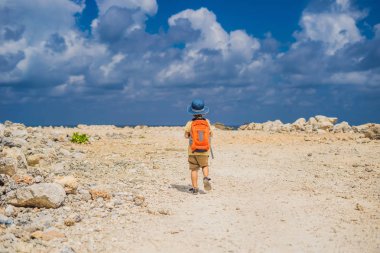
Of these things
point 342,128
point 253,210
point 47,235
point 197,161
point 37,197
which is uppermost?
point 342,128

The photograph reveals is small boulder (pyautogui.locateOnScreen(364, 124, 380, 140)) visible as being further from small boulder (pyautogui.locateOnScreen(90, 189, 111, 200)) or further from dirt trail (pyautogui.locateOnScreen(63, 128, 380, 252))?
small boulder (pyautogui.locateOnScreen(90, 189, 111, 200))

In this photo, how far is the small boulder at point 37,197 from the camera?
7.98 meters

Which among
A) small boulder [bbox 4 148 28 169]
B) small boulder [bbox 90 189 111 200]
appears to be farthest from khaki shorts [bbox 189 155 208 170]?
small boulder [bbox 4 148 28 169]

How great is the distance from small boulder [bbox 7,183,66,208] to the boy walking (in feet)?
10.3

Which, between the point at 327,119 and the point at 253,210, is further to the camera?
the point at 327,119

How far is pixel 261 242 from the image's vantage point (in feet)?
22.2

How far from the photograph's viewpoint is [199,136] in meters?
10.0

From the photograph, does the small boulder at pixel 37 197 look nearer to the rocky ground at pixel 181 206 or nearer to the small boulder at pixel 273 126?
the rocky ground at pixel 181 206

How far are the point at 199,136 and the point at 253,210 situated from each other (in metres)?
2.26

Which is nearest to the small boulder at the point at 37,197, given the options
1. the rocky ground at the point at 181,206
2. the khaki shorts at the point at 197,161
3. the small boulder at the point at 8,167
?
the rocky ground at the point at 181,206

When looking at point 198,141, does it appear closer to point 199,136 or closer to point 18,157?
point 199,136

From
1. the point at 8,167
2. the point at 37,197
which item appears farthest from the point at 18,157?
the point at 37,197

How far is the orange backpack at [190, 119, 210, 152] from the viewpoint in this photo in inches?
395

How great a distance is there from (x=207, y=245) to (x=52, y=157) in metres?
9.04
